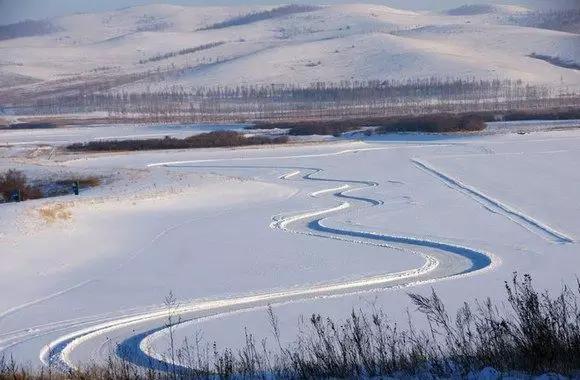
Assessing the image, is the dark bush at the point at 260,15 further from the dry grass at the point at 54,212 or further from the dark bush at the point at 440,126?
the dry grass at the point at 54,212

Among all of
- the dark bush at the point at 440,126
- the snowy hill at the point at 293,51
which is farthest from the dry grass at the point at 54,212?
the snowy hill at the point at 293,51

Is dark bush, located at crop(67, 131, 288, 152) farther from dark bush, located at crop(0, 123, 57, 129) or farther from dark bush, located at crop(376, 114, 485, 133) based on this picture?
dark bush, located at crop(0, 123, 57, 129)

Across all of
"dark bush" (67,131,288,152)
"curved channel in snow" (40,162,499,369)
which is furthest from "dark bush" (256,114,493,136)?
"curved channel in snow" (40,162,499,369)

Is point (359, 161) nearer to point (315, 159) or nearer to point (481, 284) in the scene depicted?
point (315, 159)

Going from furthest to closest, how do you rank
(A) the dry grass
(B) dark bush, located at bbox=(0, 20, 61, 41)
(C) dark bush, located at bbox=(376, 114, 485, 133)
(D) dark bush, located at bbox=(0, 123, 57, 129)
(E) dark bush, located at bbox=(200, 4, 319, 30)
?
(E) dark bush, located at bbox=(200, 4, 319, 30), (D) dark bush, located at bbox=(0, 123, 57, 129), (C) dark bush, located at bbox=(376, 114, 485, 133), (A) the dry grass, (B) dark bush, located at bbox=(0, 20, 61, 41)

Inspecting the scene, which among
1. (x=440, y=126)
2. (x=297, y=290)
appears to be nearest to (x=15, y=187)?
(x=297, y=290)

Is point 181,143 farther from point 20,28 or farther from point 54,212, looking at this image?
point 20,28

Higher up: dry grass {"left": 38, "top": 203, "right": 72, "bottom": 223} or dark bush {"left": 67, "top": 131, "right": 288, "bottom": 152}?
dry grass {"left": 38, "top": 203, "right": 72, "bottom": 223}
